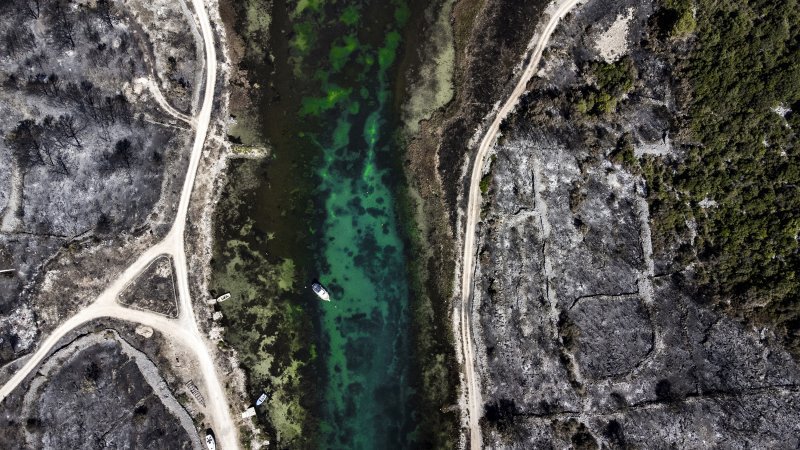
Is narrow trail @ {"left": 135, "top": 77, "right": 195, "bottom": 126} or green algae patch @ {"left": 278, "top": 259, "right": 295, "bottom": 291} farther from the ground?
narrow trail @ {"left": 135, "top": 77, "right": 195, "bottom": 126}

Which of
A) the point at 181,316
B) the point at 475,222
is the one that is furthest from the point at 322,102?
the point at 181,316

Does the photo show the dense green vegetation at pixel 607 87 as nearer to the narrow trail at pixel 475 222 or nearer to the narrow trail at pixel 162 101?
the narrow trail at pixel 475 222

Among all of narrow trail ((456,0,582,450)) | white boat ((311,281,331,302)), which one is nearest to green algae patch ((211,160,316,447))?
white boat ((311,281,331,302))

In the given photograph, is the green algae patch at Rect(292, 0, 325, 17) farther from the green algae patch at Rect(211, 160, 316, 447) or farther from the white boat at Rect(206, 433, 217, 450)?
the white boat at Rect(206, 433, 217, 450)

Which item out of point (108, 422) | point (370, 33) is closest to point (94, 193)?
point (108, 422)

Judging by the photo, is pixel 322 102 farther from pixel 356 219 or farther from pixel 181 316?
pixel 181 316

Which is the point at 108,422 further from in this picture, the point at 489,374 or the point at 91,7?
the point at 91,7

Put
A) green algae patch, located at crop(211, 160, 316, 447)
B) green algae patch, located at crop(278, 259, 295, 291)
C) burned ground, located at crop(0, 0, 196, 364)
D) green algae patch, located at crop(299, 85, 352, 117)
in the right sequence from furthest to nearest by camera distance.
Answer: green algae patch, located at crop(299, 85, 352, 117) → green algae patch, located at crop(278, 259, 295, 291) → green algae patch, located at crop(211, 160, 316, 447) → burned ground, located at crop(0, 0, 196, 364)

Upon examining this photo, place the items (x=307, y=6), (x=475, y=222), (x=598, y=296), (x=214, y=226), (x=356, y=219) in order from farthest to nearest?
(x=307, y=6), (x=356, y=219), (x=214, y=226), (x=475, y=222), (x=598, y=296)
